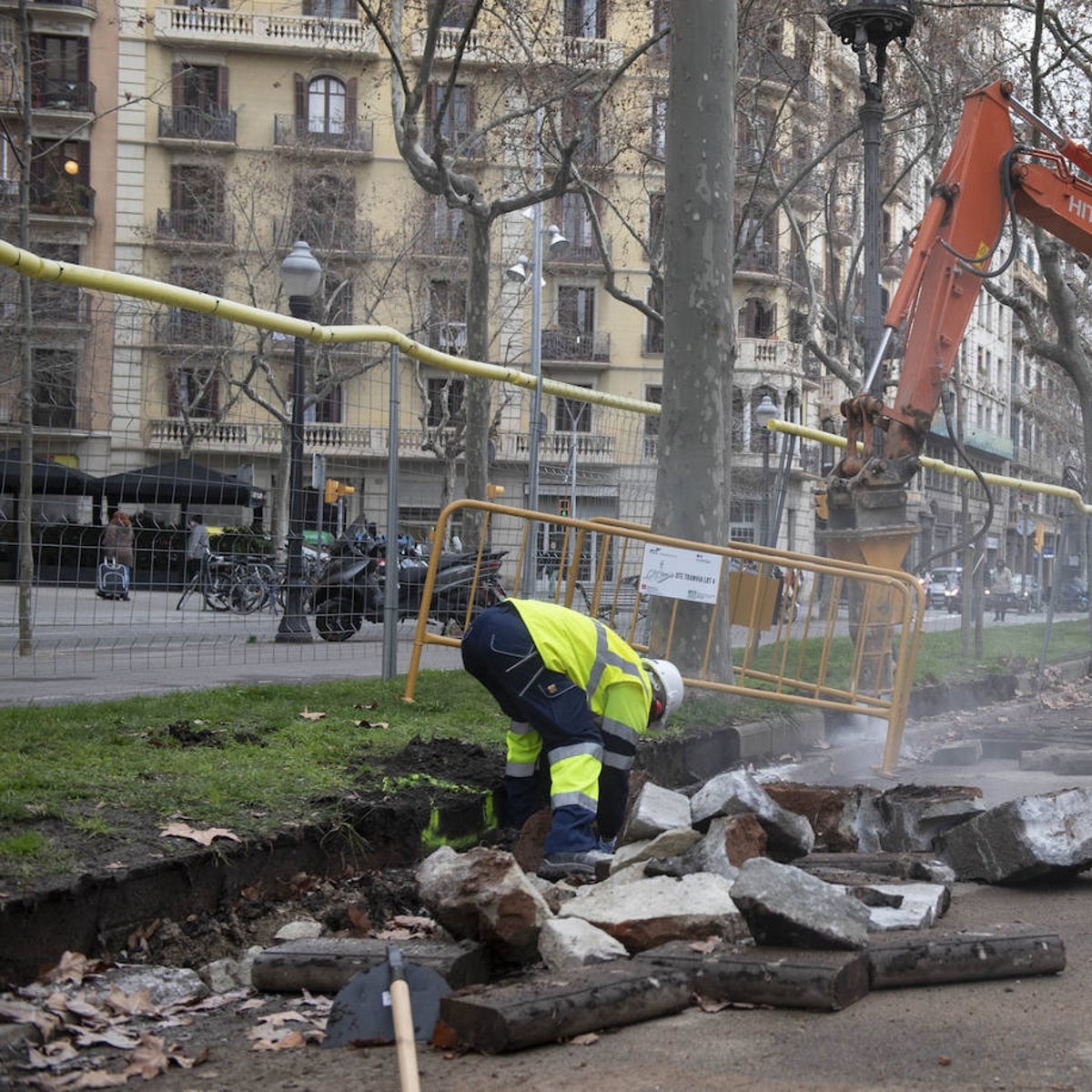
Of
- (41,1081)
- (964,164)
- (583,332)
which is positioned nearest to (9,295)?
(964,164)

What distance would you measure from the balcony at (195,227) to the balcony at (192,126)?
7.59ft

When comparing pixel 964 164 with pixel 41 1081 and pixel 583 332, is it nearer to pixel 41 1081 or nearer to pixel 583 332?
pixel 41 1081

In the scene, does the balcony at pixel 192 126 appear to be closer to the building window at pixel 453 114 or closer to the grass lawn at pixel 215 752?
the building window at pixel 453 114

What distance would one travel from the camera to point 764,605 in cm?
927

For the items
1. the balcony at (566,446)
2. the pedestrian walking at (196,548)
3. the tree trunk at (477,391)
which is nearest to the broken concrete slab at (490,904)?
the pedestrian walking at (196,548)

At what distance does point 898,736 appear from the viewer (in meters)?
8.70

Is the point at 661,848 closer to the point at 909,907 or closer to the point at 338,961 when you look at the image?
the point at 909,907

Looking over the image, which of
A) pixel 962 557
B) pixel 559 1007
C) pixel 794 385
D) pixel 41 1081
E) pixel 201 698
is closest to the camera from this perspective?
pixel 41 1081

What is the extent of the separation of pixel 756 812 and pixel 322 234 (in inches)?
1296

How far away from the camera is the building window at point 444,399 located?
11.3m

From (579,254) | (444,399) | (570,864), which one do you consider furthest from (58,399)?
(579,254)

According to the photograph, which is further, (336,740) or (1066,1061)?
(336,740)

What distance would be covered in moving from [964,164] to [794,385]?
108 feet

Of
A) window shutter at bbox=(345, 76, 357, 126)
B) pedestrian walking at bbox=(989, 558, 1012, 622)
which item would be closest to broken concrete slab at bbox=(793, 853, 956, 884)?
pedestrian walking at bbox=(989, 558, 1012, 622)
